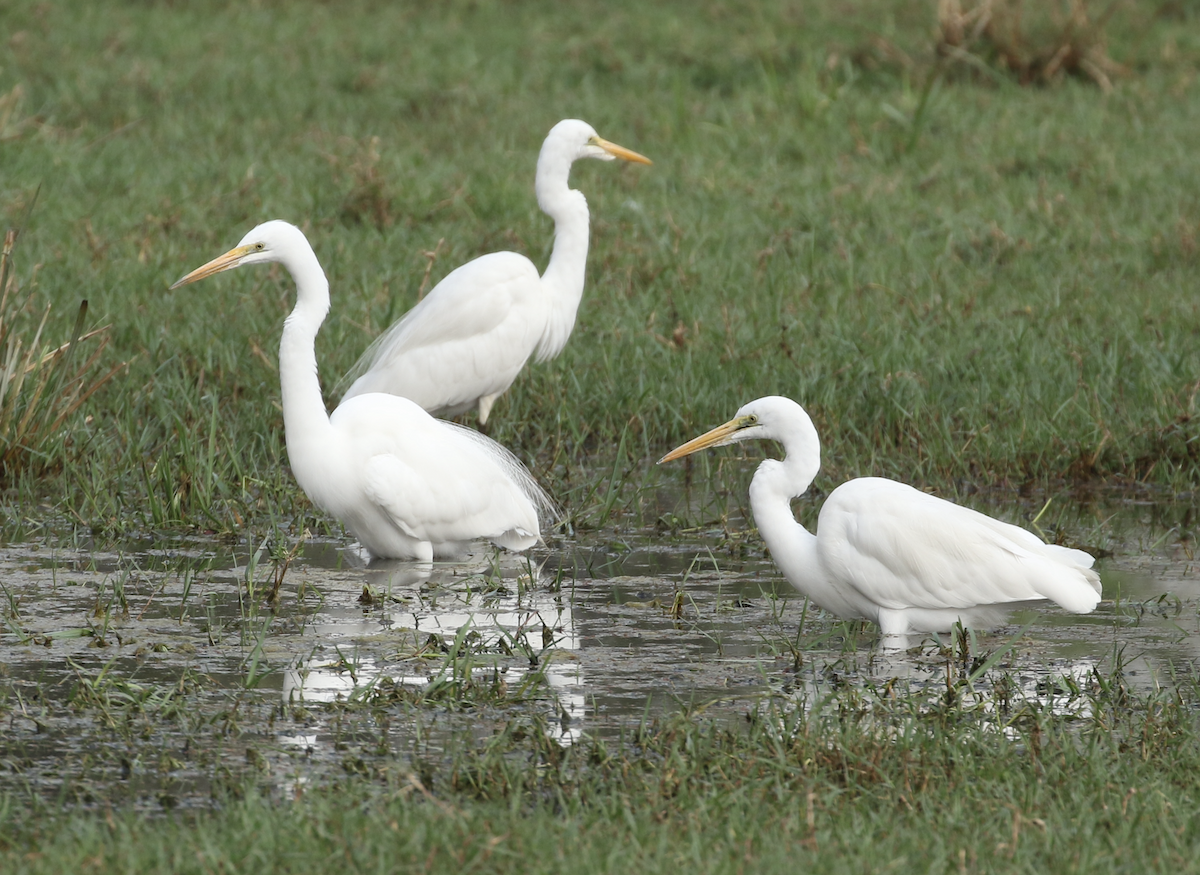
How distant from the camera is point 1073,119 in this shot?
12219 mm

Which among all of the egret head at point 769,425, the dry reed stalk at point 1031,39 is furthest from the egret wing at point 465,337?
the dry reed stalk at point 1031,39

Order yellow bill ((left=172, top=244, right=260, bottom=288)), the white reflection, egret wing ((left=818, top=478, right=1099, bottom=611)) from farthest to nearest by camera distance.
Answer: yellow bill ((left=172, top=244, right=260, bottom=288)) < egret wing ((left=818, top=478, right=1099, bottom=611)) < the white reflection

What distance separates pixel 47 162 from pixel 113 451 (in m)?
4.36

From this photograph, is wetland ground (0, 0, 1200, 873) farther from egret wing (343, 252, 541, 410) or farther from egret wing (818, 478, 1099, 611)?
egret wing (343, 252, 541, 410)

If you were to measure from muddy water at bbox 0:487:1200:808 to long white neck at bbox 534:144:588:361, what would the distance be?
1.47 m

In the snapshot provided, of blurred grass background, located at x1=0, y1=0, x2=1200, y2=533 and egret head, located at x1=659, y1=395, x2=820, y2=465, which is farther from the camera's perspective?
blurred grass background, located at x1=0, y1=0, x2=1200, y2=533

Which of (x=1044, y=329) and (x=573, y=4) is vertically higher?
(x=573, y=4)

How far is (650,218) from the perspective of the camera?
1012 centimetres

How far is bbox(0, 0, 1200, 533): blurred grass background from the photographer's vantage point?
7180mm

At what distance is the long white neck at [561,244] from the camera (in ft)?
24.8

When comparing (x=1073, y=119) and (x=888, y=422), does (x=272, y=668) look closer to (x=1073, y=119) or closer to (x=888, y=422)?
(x=888, y=422)

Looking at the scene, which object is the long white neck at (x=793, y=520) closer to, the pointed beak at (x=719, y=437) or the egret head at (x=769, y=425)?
the egret head at (x=769, y=425)

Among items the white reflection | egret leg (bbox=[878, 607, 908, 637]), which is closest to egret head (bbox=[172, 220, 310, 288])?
the white reflection

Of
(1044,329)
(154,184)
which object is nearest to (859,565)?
(1044,329)
